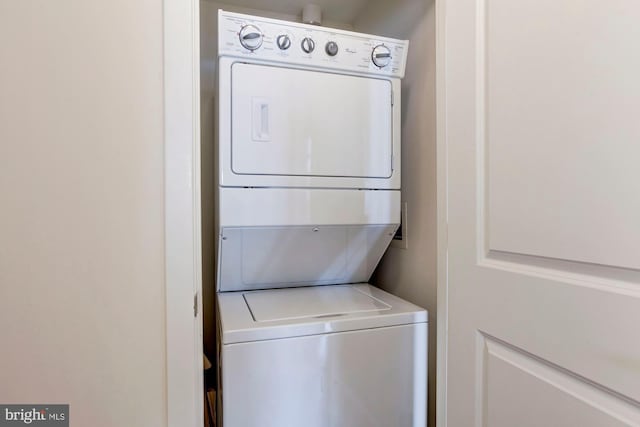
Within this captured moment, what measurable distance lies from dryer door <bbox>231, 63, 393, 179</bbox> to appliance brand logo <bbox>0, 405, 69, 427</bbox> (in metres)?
0.90

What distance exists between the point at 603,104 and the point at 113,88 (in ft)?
3.70

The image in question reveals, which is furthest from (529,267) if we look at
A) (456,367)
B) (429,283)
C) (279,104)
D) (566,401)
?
(279,104)

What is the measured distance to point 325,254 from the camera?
1705 millimetres

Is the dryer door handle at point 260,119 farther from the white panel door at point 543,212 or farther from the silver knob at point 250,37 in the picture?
the white panel door at point 543,212

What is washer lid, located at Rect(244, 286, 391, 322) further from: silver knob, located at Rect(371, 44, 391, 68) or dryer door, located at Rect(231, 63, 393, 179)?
silver knob, located at Rect(371, 44, 391, 68)

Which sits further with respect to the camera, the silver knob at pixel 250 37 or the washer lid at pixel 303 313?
the silver knob at pixel 250 37

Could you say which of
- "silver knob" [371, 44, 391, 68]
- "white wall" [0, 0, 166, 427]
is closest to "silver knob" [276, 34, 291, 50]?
"silver knob" [371, 44, 391, 68]

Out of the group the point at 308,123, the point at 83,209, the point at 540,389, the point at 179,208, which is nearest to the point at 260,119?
the point at 308,123

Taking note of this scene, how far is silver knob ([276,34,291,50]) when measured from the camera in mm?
1393

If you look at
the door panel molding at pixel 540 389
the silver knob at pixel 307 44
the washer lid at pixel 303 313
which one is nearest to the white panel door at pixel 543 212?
the door panel molding at pixel 540 389

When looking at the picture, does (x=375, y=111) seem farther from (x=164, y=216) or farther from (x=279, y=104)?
(x=164, y=216)

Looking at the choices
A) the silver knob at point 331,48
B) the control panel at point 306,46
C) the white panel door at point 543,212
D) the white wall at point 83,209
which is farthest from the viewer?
the silver knob at point 331,48

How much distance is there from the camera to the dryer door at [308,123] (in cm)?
137

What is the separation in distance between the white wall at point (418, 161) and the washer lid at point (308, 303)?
0.25 metres
